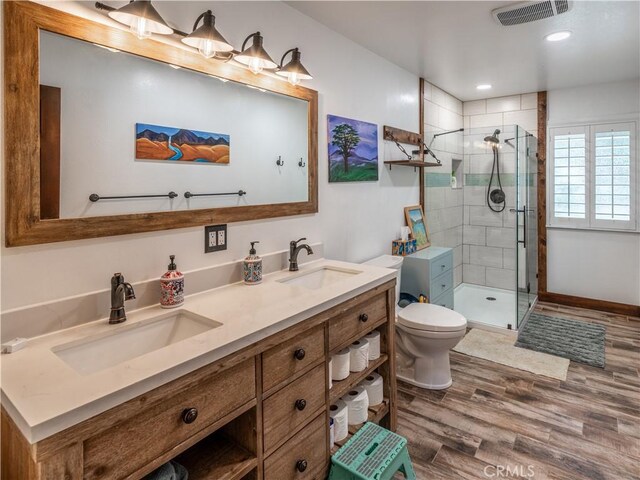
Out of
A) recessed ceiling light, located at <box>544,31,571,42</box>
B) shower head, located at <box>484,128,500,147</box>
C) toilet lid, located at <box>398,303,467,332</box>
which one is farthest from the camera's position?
shower head, located at <box>484,128,500,147</box>

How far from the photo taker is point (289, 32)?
213 centimetres

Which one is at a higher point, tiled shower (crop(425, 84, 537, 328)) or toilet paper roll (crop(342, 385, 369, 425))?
tiled shower (crop(425, 84, 537, 328))

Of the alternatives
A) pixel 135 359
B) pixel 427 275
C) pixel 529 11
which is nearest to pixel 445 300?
pixel 427 275

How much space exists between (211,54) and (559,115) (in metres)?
4.11

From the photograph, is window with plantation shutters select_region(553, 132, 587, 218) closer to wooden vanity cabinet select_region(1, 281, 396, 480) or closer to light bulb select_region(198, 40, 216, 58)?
wooden vanity cabinet select_region(1, 281, 396, 480)

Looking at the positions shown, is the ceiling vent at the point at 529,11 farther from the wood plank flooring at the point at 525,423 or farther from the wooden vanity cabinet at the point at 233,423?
the wood plank flooring at the point at 525,423

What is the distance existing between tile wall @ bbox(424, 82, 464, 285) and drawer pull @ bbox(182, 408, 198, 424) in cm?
318

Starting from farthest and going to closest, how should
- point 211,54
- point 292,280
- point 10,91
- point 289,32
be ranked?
point 289,32, point 292,280, point 211,54, point 10,91

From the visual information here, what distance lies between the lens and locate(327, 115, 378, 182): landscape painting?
248cm

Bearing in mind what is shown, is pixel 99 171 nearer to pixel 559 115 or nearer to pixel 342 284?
pixel 342 284

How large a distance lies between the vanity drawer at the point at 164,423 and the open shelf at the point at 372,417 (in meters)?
0.73

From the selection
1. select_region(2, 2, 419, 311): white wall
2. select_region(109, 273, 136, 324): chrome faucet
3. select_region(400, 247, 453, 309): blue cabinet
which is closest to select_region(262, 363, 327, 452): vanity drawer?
select_region(109, 273, 136, 324): chrome faucet

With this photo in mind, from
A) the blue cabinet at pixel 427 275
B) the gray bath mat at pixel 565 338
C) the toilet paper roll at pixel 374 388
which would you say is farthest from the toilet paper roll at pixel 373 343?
the gray bath mat at pixel 565 338

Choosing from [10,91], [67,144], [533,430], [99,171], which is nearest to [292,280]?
[99,171]
